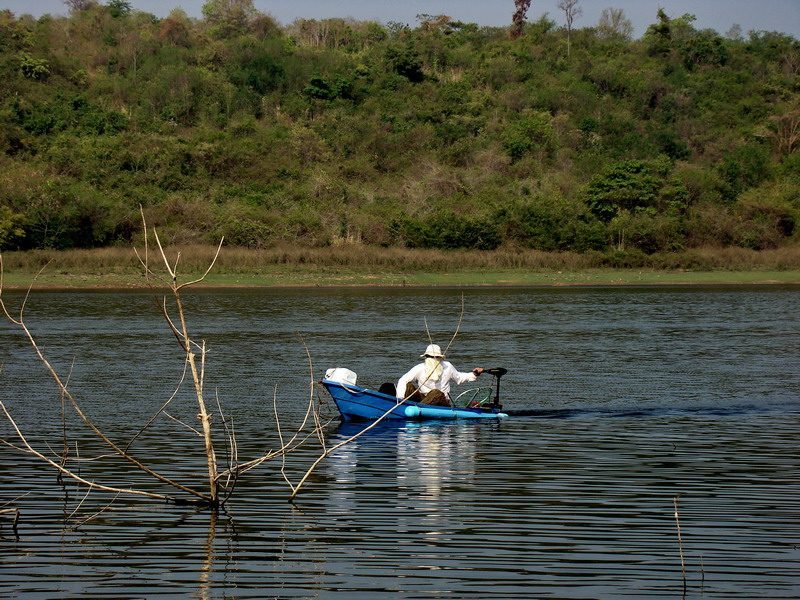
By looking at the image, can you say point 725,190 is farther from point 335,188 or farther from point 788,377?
point 788,377

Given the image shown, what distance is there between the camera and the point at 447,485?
1525 centimetres

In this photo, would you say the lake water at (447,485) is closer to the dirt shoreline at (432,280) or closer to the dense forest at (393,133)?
the dirt shoreline at (432,280)

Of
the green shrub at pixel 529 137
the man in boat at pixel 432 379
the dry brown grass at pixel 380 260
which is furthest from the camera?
the green shrub at pixel 529 137

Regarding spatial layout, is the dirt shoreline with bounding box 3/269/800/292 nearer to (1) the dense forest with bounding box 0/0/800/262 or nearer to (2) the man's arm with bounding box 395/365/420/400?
(1) the dense forest with bounding box 0/0/800/262

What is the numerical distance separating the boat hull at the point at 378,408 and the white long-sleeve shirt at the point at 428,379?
31cm

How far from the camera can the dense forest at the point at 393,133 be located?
67.8 m

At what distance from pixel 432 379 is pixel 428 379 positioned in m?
0.52

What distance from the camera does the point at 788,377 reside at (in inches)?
1081

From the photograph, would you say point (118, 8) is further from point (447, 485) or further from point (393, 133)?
point (447, 485)

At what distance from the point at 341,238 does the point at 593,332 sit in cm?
3005

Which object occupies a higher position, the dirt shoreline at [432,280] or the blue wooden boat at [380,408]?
the blue wooden boat at [380,408]

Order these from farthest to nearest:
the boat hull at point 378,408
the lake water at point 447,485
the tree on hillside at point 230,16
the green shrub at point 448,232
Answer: the tree on hillside at point 230,16 < the green shrub at point 448,232 < the boat hull at point 378,408 < the lake water at point 447,485

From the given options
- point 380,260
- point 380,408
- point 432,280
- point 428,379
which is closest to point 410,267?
point 380,260

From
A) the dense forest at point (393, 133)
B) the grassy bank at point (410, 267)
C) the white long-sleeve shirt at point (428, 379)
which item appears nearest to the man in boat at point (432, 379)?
the white long-sleeve shirt at point (428, 379)
